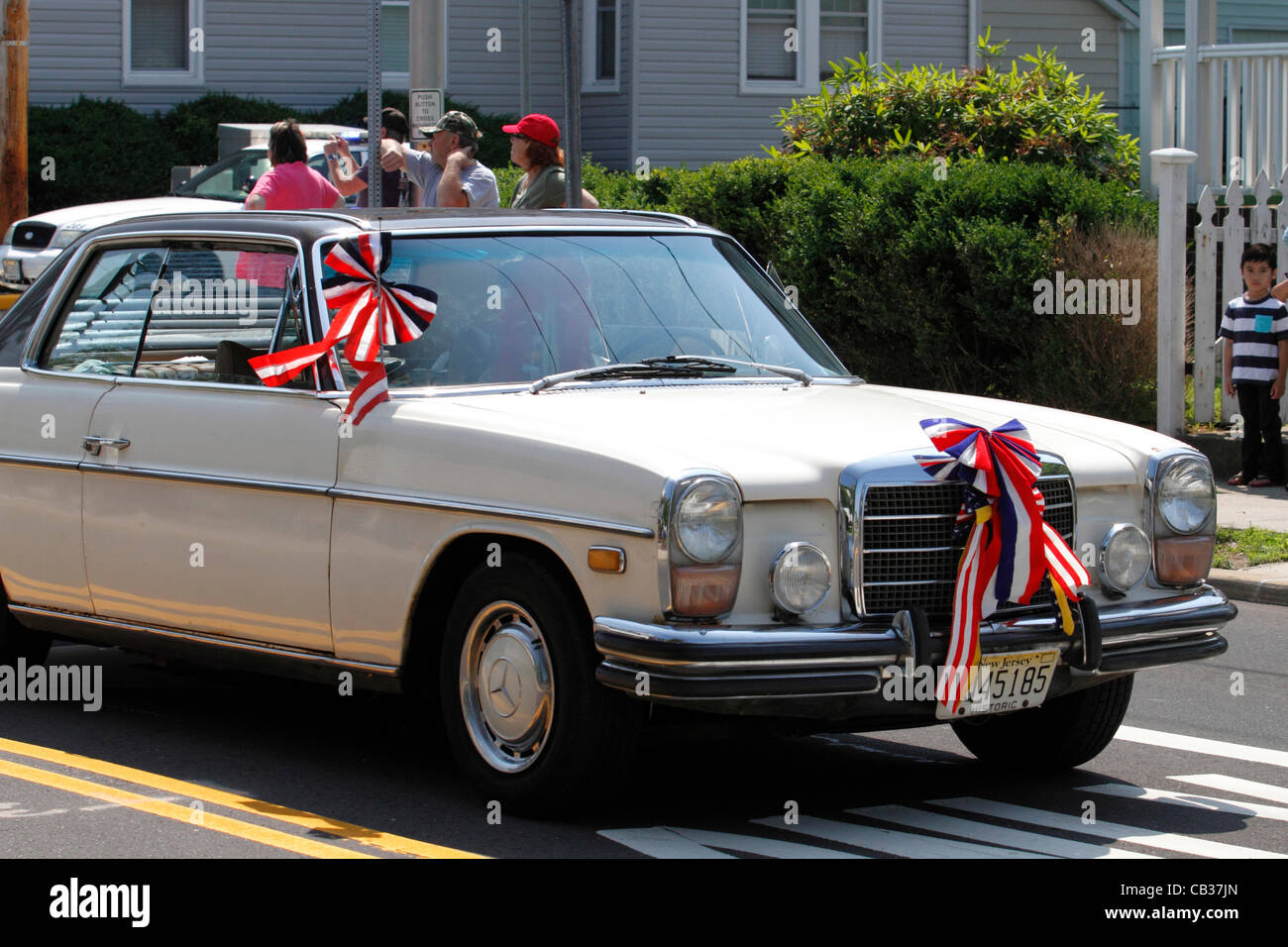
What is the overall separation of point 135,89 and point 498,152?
4.84 metres

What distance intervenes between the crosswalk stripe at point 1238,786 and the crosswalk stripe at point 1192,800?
0.41 ft

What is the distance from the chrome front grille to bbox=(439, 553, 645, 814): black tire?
2.51 feet

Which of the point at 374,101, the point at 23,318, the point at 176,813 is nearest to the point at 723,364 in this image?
the point at 176,813

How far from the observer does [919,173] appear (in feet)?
47.5

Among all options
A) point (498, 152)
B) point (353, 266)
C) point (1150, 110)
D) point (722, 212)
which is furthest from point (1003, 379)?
point (498, 152)

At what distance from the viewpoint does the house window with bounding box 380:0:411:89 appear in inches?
1053

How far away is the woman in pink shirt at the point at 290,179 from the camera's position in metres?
11.9

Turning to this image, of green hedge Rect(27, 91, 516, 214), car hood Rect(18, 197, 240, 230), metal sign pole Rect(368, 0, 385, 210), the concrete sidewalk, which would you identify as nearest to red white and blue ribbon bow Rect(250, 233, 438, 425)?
the concrete sidewalk

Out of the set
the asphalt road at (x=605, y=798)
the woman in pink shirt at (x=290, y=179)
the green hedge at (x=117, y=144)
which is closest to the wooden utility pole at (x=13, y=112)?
the green hedge at (x=117, y=144)

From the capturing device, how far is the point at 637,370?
6.51 m

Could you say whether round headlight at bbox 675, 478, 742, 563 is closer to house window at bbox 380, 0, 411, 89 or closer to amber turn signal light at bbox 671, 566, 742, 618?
amber turn signal light at bbox 671, 566, 742, 618

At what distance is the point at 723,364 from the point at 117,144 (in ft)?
62.5

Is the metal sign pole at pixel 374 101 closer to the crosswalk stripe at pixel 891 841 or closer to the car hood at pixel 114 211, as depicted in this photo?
the car hood at pixel 114 211

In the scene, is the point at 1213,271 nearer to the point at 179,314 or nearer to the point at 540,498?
the point at 179,314
